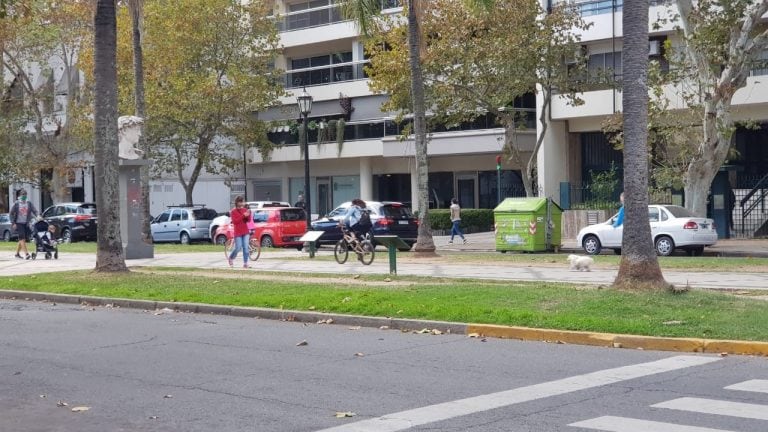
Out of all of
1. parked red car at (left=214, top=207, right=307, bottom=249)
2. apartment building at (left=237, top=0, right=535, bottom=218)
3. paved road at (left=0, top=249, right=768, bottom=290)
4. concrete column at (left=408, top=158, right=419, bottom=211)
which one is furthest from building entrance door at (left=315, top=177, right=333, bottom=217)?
paved road at (left=0, top=249, right=768, bottom=290)

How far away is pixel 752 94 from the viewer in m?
35.1

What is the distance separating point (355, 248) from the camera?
83.3ft

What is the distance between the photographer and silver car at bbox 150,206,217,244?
40344 mm

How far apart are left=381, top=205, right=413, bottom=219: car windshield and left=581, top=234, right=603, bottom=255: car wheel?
7131mm

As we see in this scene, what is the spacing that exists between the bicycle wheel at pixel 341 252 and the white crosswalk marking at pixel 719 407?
688 inches

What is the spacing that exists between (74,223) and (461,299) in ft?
98.1

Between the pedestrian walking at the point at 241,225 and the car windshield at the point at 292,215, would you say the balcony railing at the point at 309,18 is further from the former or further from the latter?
the pedestrian walking at the point at 241,225

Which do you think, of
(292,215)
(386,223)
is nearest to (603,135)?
(386,223)

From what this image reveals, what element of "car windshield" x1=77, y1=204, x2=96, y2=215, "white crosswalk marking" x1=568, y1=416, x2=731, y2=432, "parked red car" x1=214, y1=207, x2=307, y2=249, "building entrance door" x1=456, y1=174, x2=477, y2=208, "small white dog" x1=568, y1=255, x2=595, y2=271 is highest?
"building entrance door" x1=456, y1=174, x2=477, y2=208

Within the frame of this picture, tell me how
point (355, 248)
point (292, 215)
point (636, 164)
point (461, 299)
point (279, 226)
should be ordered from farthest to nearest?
point (292, 215) < point (279, 226) < point (355, 248) < point (461, 299) < point (636, 164)

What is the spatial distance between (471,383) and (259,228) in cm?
2705

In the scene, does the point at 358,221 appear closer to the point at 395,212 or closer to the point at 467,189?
the point at 395,212

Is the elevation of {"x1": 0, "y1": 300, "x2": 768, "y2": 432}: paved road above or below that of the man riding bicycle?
below

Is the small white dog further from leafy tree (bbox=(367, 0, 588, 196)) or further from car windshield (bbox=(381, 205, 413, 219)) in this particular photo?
car windshield (bbox=(381, 205, 413, 219))
